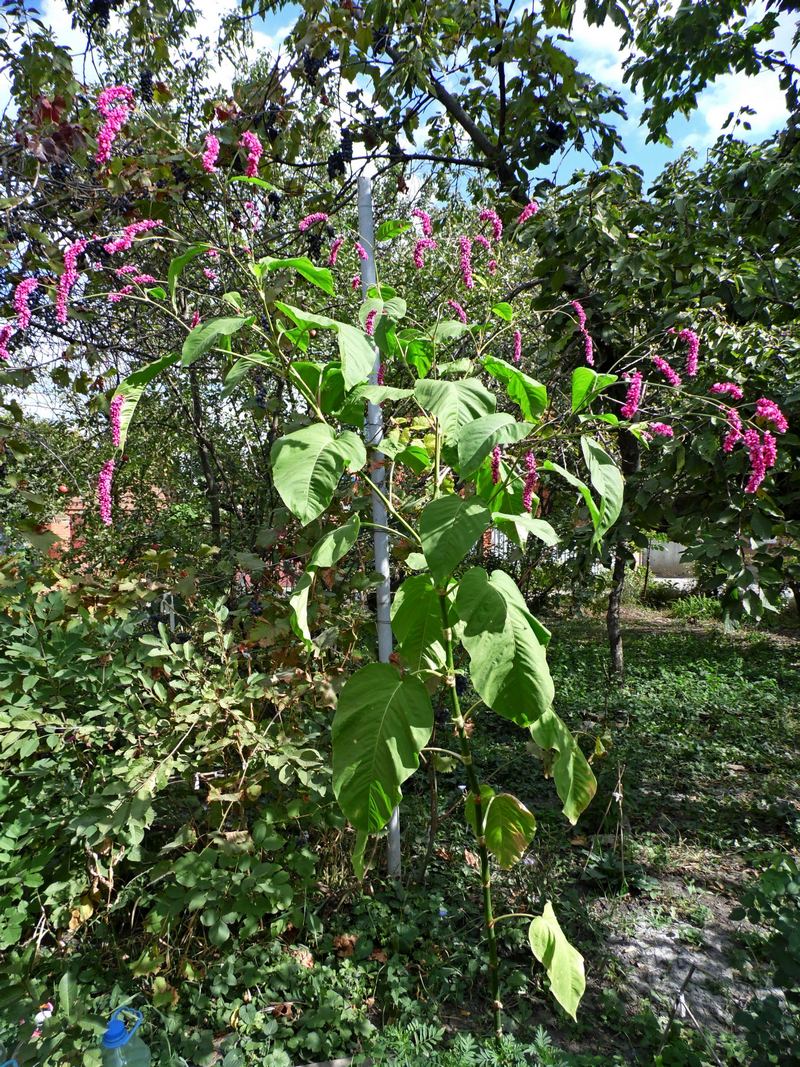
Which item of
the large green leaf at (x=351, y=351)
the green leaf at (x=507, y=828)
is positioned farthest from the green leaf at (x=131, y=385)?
the green leaf at (x=507, y=828)

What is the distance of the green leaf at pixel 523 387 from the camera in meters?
1.42

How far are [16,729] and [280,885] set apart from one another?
3.09 feet

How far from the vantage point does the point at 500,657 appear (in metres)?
1.21

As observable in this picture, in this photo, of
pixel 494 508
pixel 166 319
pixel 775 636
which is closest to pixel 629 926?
pixel 494 508

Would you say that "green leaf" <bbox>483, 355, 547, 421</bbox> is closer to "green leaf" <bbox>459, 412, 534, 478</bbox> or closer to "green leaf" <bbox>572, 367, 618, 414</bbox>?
"green leaf" <bbox>572, 367, 618, 414</bbox>

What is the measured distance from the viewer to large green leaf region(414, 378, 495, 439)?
4.00 feet

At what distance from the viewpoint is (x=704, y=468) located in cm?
261

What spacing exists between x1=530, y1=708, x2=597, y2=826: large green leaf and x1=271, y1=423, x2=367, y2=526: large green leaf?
29.2 inches

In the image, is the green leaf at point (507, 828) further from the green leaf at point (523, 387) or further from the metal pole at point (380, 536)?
the green leaf at point (523, 387)

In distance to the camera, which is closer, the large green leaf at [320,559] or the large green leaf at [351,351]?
the large green leaf at [351,351]

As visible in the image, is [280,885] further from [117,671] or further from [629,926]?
[629,926]

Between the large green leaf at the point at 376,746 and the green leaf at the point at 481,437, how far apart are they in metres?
0.54

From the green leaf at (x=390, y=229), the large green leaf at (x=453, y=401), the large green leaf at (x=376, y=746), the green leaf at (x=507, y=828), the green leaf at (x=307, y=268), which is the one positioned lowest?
the green leaf at (x=507, y=828)

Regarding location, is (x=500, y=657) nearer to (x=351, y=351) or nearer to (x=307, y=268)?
(x=351, y=351)
